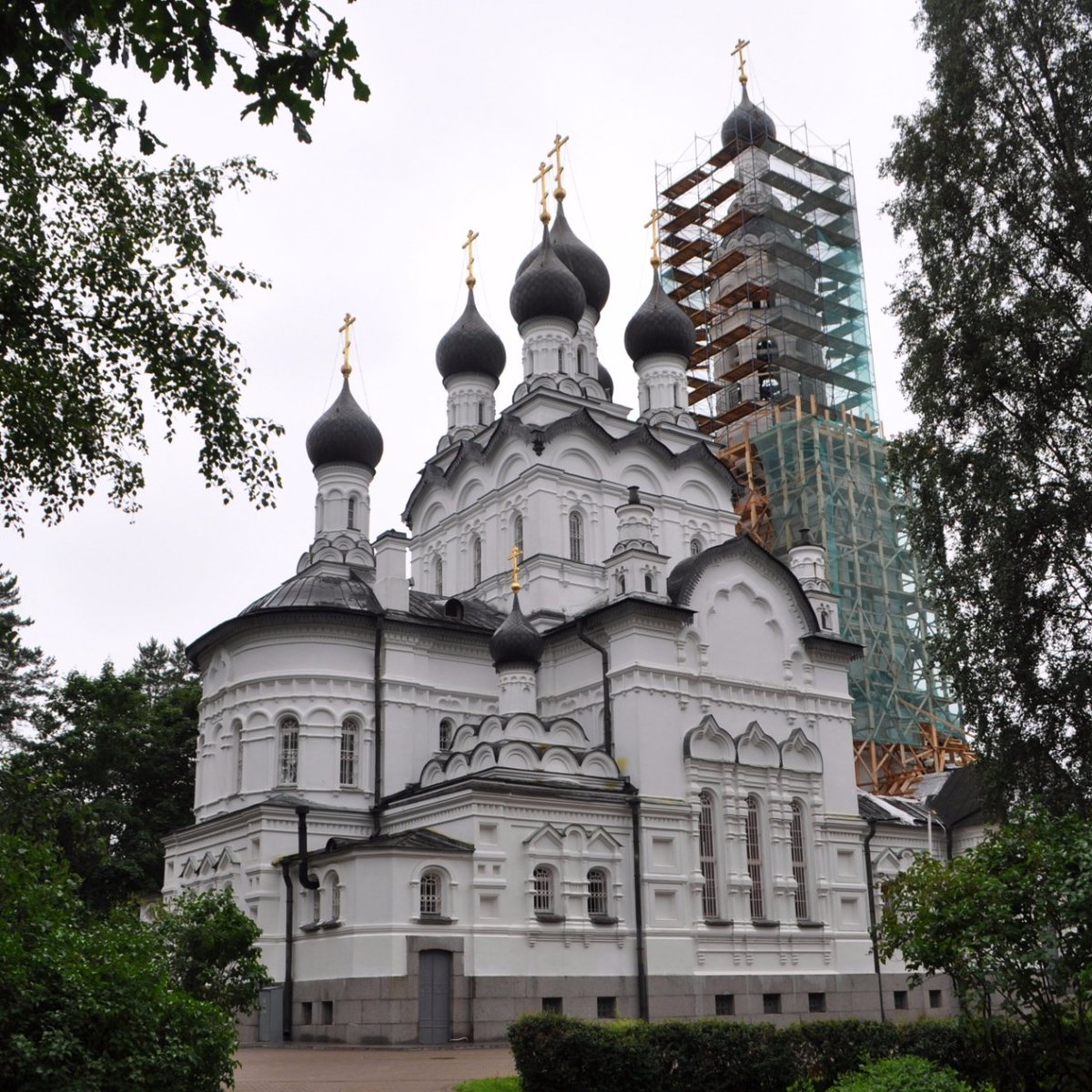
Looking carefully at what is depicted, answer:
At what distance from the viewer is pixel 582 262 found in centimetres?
3328

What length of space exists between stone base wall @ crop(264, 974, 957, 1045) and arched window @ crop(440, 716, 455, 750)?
18.2ft

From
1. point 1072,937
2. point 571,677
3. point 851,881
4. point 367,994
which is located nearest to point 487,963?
point 367,994

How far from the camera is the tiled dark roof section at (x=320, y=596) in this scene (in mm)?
25062

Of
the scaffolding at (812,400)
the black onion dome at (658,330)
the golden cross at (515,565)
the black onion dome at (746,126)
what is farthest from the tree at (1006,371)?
the black onion dome at (746,126)

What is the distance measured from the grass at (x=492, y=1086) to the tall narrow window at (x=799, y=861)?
13.1 metres

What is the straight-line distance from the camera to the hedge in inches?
445

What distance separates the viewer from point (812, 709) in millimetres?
26484

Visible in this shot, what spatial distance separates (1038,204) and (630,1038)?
10713 millimetres

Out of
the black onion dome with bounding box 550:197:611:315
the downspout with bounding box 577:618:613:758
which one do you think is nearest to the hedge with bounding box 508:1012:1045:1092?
the downspout with bounding box 577:618:613:758

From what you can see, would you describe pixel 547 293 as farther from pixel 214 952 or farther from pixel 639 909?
pixel 214 952

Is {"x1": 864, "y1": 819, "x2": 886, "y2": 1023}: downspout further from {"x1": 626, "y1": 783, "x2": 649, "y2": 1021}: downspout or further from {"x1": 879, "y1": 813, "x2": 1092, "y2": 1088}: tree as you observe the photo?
{"x1": 879, "y1": 813, "x2": 1092, "y2": 1088}: tree

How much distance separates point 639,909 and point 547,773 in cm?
286

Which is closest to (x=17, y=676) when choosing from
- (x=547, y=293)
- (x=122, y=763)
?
(x=122, y=763)

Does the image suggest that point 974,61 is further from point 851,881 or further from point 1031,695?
point 851,881
